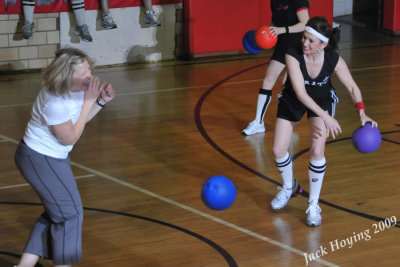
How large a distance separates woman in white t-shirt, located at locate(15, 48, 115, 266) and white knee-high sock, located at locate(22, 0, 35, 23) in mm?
6726

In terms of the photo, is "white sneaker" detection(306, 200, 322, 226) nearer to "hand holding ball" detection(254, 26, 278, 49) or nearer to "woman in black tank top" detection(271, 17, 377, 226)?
"woman in black tank top" detection(271, 17, 377, 226)

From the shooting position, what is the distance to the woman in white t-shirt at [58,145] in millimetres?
3965

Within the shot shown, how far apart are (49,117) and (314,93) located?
2213 mm

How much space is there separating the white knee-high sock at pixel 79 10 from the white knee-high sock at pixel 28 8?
2.08 ft

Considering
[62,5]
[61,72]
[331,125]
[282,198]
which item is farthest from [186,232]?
[62,5]

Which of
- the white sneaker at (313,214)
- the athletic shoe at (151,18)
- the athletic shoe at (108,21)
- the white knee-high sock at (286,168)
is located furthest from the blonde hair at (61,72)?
the athletic shoe at (151,18)

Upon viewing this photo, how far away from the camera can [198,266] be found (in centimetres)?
480

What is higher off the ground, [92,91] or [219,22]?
[92,91]

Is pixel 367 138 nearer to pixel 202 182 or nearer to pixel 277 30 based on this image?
pixel 202 182

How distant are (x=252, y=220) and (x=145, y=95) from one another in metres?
4.45

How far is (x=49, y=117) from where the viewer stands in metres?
3.95

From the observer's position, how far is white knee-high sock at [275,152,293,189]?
221 inches

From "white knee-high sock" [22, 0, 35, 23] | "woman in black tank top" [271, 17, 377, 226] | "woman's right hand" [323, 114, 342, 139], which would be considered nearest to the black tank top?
"woman in black tank top" [271, 17, 377, 226]

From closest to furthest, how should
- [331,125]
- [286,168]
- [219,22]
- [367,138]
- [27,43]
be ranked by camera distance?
1. [331,125]
2. [367,138]
3. [286,168]
4. [27,43]
5. [219,22]
